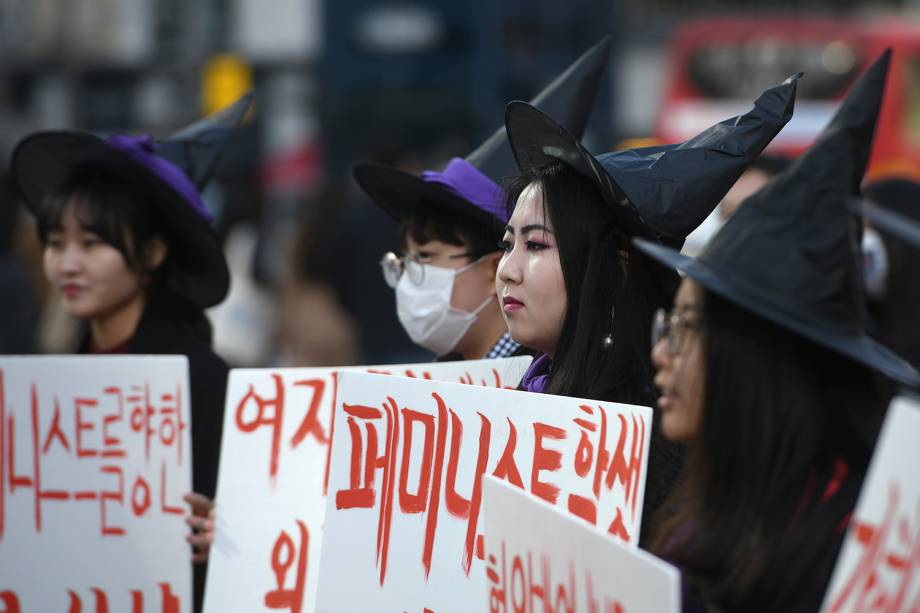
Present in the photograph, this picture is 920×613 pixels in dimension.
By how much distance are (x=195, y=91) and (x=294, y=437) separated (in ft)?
74.3

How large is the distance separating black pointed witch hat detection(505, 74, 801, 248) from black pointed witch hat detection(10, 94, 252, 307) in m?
1.32

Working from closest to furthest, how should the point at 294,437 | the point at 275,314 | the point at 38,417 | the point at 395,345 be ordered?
the point at 294,437, the point at 38,417, the point at 395,345, the point at 275,314

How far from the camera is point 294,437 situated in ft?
12.5

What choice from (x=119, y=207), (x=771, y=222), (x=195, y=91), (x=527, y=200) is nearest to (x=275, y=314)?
(x=119, y=207)

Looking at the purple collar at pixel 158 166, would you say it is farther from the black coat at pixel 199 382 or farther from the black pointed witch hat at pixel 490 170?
the black pointed witch hat at pixel 490 170

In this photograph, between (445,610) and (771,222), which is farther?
(445,610)

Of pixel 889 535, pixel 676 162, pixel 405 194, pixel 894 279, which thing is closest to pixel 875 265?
pixel 894 279

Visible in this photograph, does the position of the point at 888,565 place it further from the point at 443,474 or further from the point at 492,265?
the point at 492,265

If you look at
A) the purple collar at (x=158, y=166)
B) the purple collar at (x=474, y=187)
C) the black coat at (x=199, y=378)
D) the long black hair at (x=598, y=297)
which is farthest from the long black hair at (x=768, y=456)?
the purple collar at (x=158, y=166)

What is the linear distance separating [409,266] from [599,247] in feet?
3.32

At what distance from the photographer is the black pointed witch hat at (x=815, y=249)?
Answer: 2.27 m

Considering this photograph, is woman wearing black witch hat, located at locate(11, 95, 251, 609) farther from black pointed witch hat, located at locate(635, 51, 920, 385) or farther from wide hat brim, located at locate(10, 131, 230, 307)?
black pointed witch hat, located at locate(635, 51, 920, 385)

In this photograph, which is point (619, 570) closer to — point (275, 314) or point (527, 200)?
point (527, 200)

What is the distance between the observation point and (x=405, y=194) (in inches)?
171
